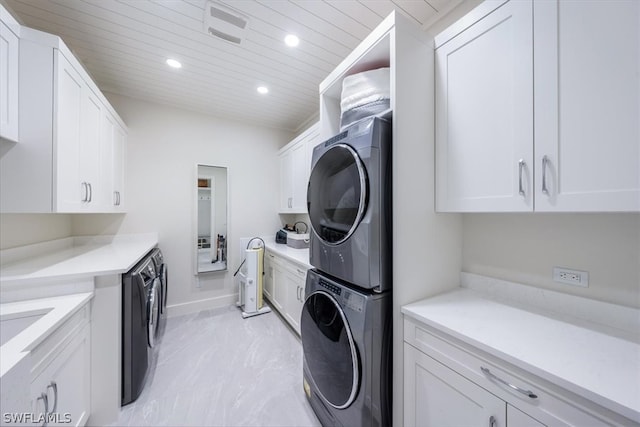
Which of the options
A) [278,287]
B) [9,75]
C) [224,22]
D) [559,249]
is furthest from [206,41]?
[559,249]

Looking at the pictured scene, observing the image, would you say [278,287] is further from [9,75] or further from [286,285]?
[9,75]

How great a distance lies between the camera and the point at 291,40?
1782 millimetres

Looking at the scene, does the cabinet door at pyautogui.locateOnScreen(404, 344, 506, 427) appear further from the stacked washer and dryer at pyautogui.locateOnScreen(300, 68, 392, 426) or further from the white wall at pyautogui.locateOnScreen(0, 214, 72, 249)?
the white wall at pyautogui.locateOnScreen(0, 214, 72, 249)

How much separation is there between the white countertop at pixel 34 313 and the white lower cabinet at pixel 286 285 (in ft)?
4.80

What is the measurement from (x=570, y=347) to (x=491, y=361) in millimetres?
278

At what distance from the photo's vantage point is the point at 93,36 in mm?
1747

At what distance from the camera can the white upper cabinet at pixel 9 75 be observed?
111 centimetres

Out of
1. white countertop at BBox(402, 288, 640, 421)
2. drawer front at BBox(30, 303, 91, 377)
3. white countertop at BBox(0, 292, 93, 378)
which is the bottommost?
drawer front at BBox(30, 303, 91, 377)

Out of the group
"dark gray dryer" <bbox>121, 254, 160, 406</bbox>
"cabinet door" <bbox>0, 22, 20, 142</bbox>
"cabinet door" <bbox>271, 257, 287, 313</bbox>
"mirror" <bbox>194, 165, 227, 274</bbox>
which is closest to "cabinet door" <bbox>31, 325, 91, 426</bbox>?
"dark gray dryer" <bbox>121, 254, 160, 406</bbox>

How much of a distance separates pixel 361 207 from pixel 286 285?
1737 millimetres

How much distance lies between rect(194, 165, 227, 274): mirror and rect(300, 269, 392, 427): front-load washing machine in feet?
7.43

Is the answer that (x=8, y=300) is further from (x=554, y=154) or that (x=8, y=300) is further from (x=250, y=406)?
(x=554, y=154)

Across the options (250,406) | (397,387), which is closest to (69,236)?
(250,406)

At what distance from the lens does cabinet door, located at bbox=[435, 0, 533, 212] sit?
0.93m
